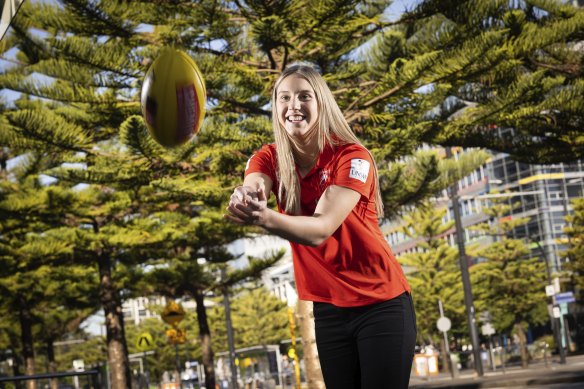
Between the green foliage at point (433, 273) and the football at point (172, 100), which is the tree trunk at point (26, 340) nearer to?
the green foliage at point (433, 273)

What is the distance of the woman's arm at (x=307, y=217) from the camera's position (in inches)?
80.7

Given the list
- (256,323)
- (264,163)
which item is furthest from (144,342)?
(256,323)

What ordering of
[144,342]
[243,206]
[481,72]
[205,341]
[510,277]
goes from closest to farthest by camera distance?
[243,206] → [481,72] → [144,342] → [205,341] → [510,277]

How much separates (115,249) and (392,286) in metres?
21.3

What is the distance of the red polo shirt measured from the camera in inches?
102

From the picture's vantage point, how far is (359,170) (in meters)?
2.58

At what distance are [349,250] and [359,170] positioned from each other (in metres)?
0.23

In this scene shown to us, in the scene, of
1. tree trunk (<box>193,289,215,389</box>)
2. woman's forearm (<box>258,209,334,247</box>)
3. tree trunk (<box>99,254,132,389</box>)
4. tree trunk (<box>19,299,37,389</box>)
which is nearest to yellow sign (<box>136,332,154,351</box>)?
tree trunk (<box>193,289,215,389</box>)

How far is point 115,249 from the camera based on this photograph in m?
23.4

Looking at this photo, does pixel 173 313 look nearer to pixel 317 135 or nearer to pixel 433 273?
pixel 317 135

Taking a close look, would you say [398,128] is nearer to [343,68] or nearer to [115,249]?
[343,68]

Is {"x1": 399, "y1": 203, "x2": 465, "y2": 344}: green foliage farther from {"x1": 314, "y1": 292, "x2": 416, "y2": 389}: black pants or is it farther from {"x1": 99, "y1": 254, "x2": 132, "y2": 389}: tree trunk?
{"x1": 314, "y1": 292, "x2": 416, "y2": 389}: black pants

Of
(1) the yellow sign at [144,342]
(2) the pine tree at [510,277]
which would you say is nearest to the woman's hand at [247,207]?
(1) the yellow sign at [144,342]

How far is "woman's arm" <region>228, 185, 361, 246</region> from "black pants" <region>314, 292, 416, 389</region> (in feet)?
0.98
